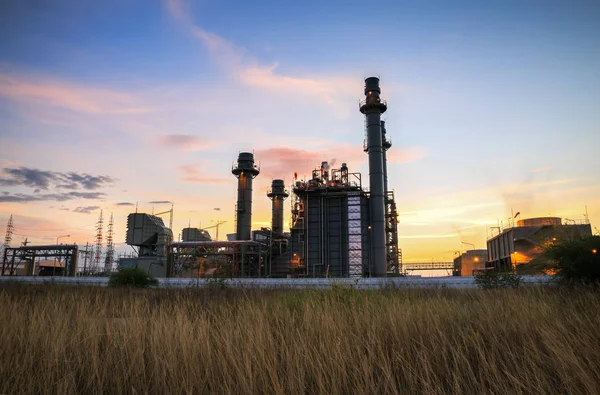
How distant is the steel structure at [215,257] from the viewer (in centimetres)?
5756

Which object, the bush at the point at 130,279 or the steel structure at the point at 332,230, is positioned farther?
the steel structure at the point at 332,230

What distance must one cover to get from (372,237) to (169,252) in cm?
3055

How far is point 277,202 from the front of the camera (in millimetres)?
78125

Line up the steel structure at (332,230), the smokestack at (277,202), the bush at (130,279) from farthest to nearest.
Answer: the smokestack at (277,202) → the steel structure at (332,230) → the bush at (130,279)

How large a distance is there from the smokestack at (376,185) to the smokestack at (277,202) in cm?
2901

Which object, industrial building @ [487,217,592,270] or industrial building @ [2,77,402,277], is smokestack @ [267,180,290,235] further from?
industrial building @ [487,217,592,270]

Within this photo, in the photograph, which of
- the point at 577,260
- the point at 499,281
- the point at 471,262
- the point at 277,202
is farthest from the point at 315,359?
the point at 471,262

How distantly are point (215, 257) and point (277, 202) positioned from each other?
767 inches

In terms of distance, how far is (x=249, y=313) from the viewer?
28.8ft

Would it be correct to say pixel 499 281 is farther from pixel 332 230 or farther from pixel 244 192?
pixel 244 192

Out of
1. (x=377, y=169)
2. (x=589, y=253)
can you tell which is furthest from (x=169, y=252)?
(x=589, y=253)

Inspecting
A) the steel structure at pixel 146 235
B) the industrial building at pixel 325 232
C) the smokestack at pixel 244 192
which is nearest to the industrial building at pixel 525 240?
the industrial building at pixel 325 232

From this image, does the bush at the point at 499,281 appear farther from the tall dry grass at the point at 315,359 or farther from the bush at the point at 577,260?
the tall dry grass at the point at 315,359

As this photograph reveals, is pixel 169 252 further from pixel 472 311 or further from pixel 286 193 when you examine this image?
pixel 472 311
